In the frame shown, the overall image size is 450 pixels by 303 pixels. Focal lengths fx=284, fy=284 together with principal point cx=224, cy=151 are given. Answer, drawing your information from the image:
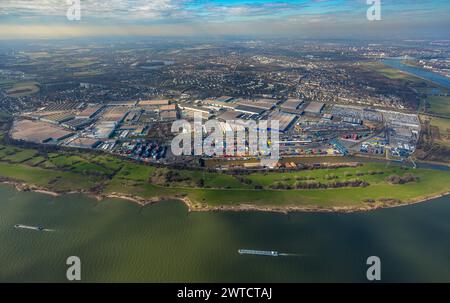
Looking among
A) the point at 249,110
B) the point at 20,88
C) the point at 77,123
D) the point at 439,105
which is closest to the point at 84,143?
the point at 77,123

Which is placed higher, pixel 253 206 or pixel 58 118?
pixel 58 118

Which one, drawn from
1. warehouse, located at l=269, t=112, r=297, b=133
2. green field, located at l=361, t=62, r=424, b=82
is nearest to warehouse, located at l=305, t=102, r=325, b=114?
warehouse, located at l=269, t=112, r=297, b=133

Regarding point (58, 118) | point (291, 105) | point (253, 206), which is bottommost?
point (253, 206)

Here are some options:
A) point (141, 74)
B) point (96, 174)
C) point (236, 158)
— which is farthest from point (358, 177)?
point (141, 74)

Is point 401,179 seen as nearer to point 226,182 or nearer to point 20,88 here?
point 226,182

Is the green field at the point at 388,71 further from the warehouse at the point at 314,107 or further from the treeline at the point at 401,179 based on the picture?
the treeline at the point at 401,179
